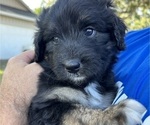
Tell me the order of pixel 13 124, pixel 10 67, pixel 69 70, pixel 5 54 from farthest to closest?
pixel 5 54 → pixel 10 67 → pixel 13 124 → pixel 69 70

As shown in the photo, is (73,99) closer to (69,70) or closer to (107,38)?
(69,70)

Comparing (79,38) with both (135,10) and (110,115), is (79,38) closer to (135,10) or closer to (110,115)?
(110,115)

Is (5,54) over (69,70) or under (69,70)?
under

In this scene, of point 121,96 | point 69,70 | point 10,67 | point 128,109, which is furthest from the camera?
point 10,67

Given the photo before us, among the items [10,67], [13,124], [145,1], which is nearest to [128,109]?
[13,124]

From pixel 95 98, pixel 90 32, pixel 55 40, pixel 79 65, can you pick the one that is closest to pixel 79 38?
pixel 90 32

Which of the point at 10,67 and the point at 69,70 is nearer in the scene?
the point at 69,70

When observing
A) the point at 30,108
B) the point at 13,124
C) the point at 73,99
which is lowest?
the point at 13,124

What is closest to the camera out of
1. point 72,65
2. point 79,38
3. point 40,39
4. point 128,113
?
point 128,113
